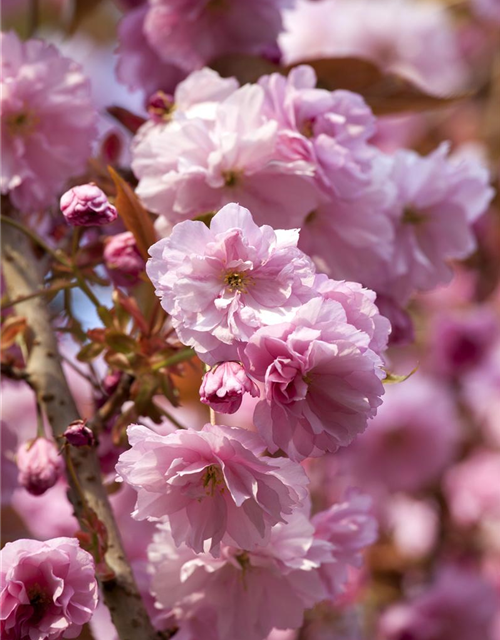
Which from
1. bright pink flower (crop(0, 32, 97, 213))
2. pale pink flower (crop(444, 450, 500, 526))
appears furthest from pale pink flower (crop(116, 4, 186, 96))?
pale pink flower (crop(444, 450, 500, 526))

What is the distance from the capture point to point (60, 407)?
796 millimetres

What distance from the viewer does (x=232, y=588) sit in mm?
760

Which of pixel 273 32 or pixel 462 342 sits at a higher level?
pixel 273 32

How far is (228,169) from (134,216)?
9 cm

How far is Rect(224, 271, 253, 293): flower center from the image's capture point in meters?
0.61

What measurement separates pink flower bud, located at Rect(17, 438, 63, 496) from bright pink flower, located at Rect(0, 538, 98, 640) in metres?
0.14

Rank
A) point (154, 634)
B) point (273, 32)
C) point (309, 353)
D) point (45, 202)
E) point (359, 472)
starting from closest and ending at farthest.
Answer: point (309, 353) → point (154, 634) → point (45, 202) → point (273, 32) → point (359, 472)

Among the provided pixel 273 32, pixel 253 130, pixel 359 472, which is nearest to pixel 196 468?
pixel 253 130

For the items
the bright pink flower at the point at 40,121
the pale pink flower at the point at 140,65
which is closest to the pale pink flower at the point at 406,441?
the pale pink flower at the point at 140,65

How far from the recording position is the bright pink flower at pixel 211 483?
23.5 inches

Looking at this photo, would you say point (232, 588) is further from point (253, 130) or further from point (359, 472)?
point (359, 472)

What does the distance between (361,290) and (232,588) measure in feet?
1.02

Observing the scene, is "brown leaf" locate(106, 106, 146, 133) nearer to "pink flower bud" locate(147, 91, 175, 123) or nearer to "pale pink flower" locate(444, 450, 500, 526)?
"pink flower bud" locate(147, 91, 175, 123)

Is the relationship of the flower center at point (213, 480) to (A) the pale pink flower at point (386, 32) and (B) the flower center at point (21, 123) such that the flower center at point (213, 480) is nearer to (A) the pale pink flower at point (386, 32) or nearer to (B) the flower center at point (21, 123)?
(B) the flower center at point (21, 123)
